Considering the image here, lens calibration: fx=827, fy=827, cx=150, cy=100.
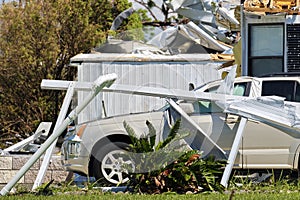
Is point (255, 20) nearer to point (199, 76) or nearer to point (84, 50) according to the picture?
point (199, 76)

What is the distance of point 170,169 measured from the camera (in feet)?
36.3

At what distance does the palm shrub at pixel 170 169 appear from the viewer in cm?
1102

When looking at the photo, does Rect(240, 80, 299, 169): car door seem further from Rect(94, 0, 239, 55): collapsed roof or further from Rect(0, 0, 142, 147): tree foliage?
Rect(0, 0, 142, 147): tree foliage

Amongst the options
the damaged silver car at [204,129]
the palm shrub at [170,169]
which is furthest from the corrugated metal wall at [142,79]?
the palm shrub at [170,169]

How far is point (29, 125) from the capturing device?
23766mm

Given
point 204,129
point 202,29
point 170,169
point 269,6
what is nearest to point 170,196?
point 170,169

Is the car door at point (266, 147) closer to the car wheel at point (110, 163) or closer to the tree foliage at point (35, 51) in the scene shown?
the car wheel at point (110, 163)

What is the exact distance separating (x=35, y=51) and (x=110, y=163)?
1208 cm

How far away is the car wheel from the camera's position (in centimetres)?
1275

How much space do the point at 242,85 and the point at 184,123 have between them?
1579 millimetres

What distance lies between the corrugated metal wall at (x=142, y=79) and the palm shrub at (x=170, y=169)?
1.42 meters

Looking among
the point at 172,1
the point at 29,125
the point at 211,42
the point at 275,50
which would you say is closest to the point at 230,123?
the point at 275,50

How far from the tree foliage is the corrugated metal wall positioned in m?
4.79

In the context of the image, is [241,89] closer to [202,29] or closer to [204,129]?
[204,129]
